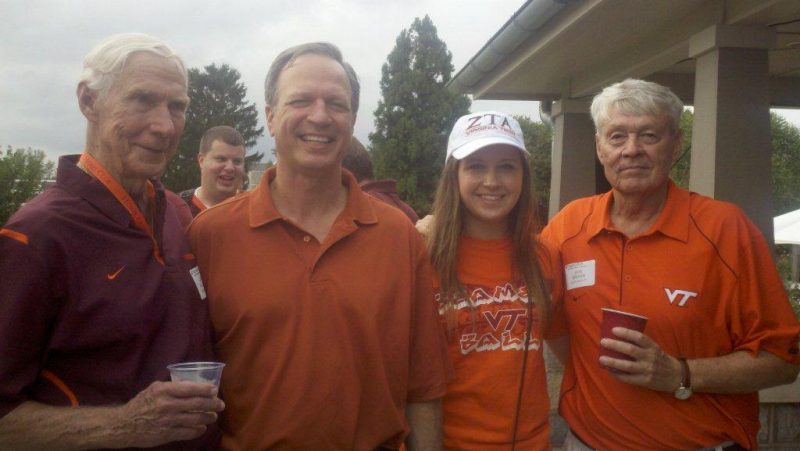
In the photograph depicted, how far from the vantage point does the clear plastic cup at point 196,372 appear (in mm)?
1813

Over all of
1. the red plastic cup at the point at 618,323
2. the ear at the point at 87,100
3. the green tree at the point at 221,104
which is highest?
the green tree at the point at 221,104

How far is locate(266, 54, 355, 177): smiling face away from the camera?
7.59 ft

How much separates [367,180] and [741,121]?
2.86 metres

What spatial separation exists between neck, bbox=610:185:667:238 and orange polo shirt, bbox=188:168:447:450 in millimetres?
1009

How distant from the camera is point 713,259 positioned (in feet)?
8.54

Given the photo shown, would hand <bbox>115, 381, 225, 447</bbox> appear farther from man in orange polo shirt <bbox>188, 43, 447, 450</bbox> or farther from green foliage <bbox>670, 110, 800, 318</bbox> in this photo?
green foliage <bbox>670, 110, 800, 318</bbox>

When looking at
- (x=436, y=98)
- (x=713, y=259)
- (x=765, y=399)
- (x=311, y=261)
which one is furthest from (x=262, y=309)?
(x=436, y=98)

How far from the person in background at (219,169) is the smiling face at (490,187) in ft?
14.2

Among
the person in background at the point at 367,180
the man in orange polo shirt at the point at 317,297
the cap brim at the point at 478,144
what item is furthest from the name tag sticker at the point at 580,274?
the person in background at the point at 367,180

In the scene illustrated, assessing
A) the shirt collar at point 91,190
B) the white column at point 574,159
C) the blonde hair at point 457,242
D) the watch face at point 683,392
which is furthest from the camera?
the white column at point 574,159

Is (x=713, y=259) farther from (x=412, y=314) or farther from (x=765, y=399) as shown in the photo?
(x=765, y=399)

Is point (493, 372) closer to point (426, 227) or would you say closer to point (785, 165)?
point (426, 227)

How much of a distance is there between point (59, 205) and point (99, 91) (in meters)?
0.39

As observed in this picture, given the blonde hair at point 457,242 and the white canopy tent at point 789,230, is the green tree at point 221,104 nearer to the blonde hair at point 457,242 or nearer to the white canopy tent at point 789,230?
the white canopy tent at point 789,230
